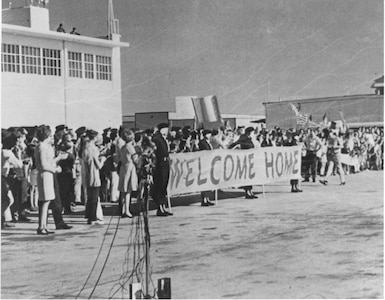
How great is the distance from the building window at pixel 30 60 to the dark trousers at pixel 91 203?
10730 mm

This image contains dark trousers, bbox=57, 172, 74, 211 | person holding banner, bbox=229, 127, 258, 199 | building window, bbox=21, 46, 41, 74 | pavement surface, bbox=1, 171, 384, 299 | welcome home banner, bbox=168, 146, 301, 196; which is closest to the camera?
pavement surface, bbox=1, 171, 384, 299

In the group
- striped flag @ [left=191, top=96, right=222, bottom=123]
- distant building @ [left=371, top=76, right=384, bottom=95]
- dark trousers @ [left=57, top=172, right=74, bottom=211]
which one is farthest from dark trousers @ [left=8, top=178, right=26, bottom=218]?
distant building @ [left=371, top=76, right=384, bottom=95]

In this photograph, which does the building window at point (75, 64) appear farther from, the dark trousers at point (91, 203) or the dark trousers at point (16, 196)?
the dark trousers at point (91, 203)

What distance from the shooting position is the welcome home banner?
12.4 metres

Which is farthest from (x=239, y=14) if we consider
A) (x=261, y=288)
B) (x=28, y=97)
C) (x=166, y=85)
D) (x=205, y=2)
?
(x=28, y=97)

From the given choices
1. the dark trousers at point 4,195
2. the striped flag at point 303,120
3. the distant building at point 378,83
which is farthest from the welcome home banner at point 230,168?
the striped flag at point 303,120

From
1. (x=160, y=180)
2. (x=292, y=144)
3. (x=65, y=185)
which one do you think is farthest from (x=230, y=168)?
(x=65, y=185)

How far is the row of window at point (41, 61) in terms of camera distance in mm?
20078

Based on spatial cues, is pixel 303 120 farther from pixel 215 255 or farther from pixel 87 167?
pixel 215 255

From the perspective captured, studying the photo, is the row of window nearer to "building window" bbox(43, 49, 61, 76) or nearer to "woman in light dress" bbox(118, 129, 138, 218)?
"building window" bbox(43, 49, 61, 76)

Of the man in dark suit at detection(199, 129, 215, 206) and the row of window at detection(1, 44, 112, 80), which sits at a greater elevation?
the row of window at detection(1, 44, 112, 80)

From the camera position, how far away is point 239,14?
9.51 metres

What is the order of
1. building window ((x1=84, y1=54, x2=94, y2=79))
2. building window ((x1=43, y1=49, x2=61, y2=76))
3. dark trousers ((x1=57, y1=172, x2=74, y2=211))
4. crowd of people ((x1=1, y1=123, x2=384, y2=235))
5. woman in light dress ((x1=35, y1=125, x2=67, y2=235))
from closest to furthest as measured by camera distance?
woman in light dress ((x1=35, y1=125, x2=67, y2=235)), crowd of people ((x1=1, y1=123, x2=384, y2=235)), dark trousers ((x1=57, y1=172, x2=74, y2=211)), building window ((x1=43, y1=49, x2=61, y2=76)), building window ((x1=84, y1=54, x2=94, y2=79))

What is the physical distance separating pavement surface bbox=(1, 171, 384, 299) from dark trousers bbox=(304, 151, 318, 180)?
5.08 metres
